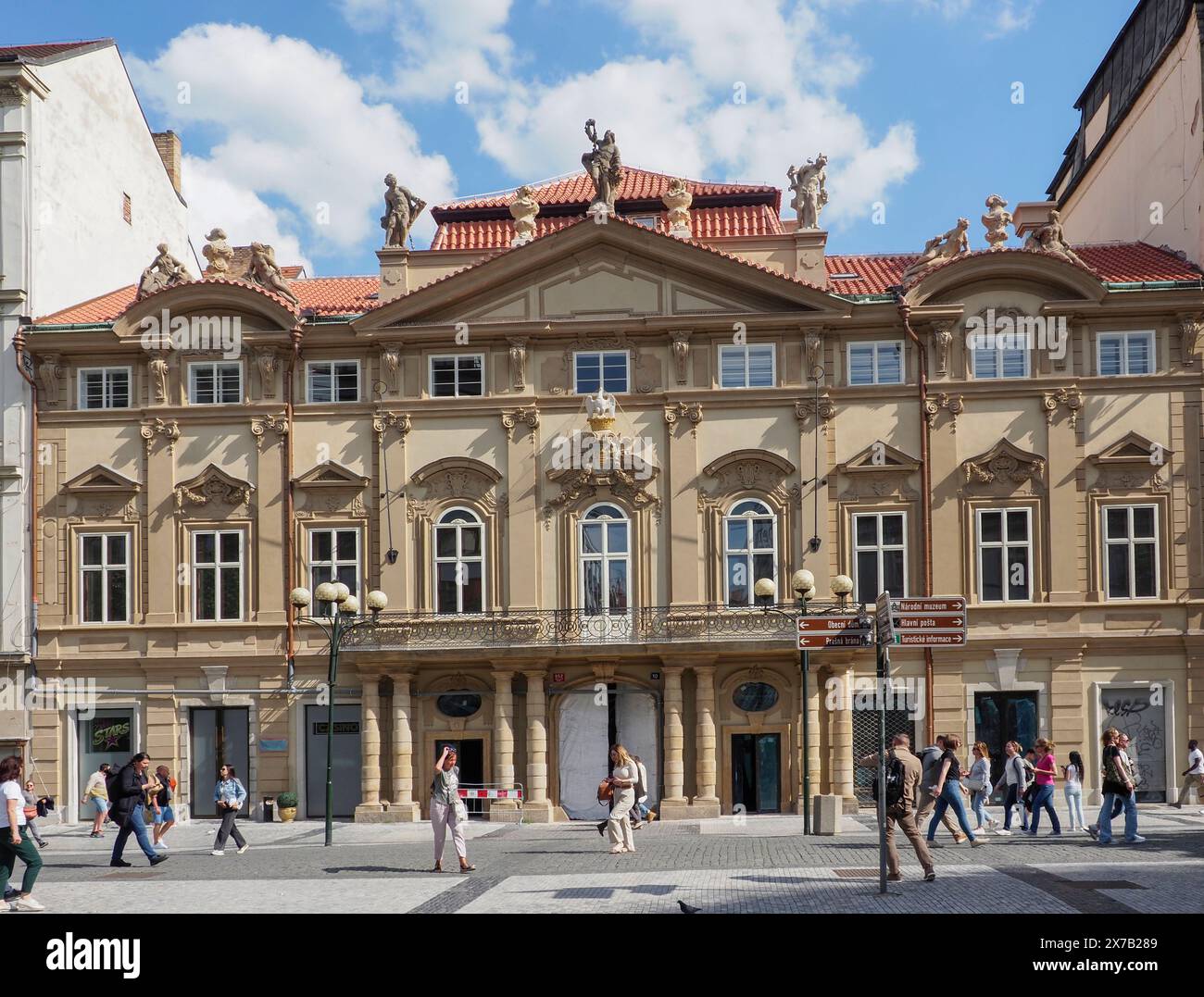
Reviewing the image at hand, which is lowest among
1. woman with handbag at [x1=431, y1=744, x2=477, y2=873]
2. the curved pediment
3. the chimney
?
woman with handbag at [x1=431, y1=744, x2=477, y2=873]

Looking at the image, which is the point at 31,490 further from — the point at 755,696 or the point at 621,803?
the point at 621,803

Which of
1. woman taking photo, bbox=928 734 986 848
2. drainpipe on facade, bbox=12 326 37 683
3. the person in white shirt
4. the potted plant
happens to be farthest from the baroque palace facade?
woman taking photo, bbox=928 734 986 848

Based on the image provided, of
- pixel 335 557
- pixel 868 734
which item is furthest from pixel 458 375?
pixel 868 734

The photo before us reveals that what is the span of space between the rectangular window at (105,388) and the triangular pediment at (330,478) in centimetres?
466

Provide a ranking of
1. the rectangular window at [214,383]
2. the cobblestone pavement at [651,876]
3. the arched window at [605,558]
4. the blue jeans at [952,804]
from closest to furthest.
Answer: the cobblestone pavement at [651,876] → the blue jeans at [952,804] → the arched window at [605,558] → the rectangular window at [214,383]

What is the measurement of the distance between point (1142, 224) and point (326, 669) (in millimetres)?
23589

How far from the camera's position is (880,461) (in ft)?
110

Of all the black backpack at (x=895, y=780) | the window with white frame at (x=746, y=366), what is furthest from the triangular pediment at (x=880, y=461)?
the black backpack at (x=895, y=780)

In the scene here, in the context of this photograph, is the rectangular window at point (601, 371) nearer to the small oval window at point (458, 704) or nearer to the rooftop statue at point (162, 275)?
the small oval window at point (458, 704)

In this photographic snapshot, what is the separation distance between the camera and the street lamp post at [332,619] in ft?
90.1

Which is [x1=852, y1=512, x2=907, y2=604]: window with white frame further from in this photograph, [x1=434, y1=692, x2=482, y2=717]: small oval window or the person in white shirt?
[x1=434, y1=692, x2=482, y2=717]: small oval window

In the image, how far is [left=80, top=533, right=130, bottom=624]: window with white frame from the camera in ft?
114

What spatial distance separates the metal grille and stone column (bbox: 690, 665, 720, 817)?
318cm

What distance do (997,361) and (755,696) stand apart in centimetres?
933
